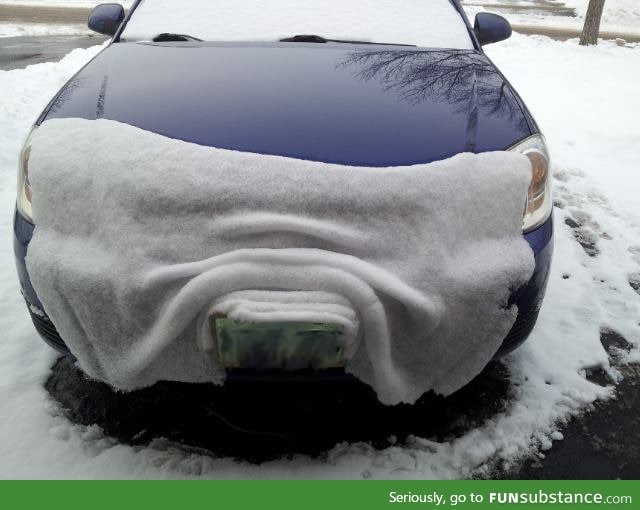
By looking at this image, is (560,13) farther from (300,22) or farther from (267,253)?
(267,253)

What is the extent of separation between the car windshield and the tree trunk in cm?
808

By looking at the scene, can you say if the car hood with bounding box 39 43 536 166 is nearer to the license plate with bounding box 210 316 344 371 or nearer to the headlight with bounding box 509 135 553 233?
the headlight with bounding box 509 135 553 233

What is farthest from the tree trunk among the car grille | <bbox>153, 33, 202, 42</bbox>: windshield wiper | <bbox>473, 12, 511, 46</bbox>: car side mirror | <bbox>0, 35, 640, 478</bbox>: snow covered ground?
the car grille

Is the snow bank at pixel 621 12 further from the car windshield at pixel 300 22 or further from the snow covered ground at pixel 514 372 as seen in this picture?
the car windshield at pixel 300 22

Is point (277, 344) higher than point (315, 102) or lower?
lower

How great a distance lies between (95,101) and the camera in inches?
72.8

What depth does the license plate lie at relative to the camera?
4.25 feet

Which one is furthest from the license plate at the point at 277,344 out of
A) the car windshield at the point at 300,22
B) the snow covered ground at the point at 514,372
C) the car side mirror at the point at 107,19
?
the car side mirror at the point at 107,19

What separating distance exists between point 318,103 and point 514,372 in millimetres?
1234

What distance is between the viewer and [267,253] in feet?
4.34

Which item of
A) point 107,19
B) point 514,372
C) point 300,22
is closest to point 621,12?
point 300,22

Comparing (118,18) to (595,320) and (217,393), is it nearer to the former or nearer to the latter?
(217,393)

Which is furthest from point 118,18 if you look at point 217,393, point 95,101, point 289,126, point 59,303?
point 217,393

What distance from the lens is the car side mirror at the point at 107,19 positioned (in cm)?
298
